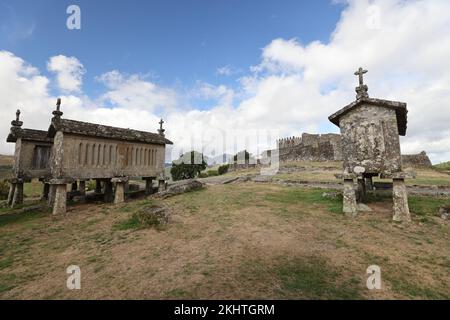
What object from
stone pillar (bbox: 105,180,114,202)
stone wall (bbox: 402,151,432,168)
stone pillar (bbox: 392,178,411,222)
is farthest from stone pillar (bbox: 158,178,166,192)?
stone wall (bbox: 402,151,432,168)

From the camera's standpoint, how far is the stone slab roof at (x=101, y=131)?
12.4 metres

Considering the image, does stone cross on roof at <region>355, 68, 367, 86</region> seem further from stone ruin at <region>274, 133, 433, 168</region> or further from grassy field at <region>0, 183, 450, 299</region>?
stone ruin at <region>274, 133, 433, 168</region>

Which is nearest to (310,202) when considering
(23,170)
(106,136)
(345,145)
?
(345,145)

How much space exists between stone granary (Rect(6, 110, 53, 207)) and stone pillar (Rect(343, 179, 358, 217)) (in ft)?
65.3

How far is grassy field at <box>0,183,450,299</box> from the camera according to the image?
16.2ft

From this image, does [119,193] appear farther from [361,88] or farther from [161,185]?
[361,88]

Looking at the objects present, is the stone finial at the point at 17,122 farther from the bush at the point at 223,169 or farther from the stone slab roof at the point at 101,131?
the bush at the point at 223,169

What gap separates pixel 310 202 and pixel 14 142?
74.4ft

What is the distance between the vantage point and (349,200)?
34.6ft

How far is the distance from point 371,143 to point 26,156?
23132 millimetres

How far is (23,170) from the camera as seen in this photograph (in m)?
17.1

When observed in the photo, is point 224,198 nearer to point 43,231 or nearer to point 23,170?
point 43,231

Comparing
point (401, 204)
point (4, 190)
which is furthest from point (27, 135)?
point (401, 204)

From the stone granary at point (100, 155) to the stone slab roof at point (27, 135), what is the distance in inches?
203
